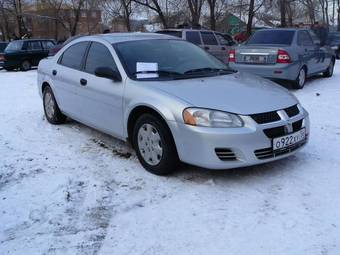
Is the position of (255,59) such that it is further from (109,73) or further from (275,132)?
(275,132)

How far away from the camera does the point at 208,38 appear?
1541 centimetres

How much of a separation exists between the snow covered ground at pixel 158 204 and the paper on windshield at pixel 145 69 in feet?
3.40

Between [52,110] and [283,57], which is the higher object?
[283,57]

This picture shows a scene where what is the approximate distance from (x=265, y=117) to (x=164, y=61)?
5.11ft

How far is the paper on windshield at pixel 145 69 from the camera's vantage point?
518 centimetres

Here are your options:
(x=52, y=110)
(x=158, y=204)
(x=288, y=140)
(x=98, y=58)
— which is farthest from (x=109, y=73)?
(x=52, y=110)

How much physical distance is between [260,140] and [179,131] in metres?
0.80

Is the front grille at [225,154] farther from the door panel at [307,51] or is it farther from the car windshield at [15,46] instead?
the car windshield at [15,46]

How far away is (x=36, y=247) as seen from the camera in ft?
11.4

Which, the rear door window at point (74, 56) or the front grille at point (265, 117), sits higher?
the rear door window at point (74, 56)

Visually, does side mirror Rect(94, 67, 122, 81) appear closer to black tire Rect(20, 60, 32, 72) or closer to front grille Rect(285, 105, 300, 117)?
front grille Rect(285, 105, 300, 117)

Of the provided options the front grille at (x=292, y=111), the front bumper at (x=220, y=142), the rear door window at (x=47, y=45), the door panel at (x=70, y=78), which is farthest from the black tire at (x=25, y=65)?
the front grille at (x=292, y=111)

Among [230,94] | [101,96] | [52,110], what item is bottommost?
[52,110]

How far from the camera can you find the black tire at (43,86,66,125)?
7156mm
